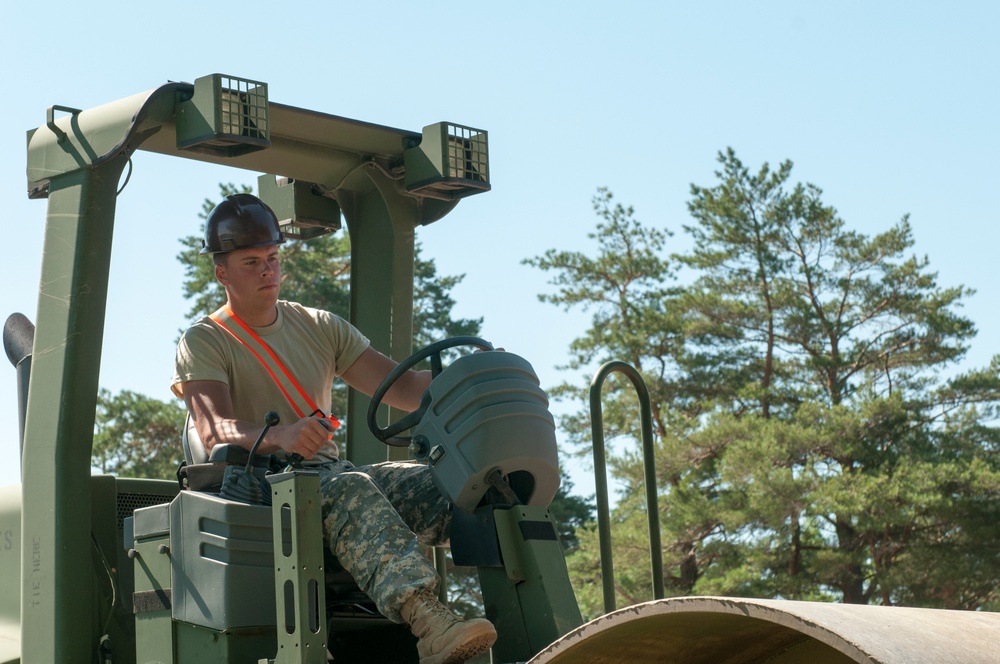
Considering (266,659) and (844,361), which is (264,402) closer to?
(266,659)

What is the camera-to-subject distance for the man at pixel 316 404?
4.17 m

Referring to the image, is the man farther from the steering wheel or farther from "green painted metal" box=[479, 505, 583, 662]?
"green painted metal" box=[479, 505, 583, 662]

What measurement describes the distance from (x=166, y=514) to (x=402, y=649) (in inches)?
35.9

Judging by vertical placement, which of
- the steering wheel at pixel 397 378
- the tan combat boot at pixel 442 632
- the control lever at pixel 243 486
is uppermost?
the steering wheel at pixel 397 378

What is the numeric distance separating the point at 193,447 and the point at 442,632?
1205mm

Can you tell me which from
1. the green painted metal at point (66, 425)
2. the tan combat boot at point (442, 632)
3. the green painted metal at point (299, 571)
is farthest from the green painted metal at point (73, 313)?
the tan combat boot at point (442, 632)

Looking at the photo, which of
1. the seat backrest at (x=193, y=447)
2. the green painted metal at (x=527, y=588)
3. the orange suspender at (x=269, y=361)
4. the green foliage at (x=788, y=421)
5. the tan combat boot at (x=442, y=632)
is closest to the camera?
the tan combat boot at (x=442, y=632)

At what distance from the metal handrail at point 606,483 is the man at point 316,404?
507 mm

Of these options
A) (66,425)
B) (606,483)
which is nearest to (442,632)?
(606,483)

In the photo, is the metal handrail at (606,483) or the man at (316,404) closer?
the man at (316,404)

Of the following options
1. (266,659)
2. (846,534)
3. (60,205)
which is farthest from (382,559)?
(846,534)

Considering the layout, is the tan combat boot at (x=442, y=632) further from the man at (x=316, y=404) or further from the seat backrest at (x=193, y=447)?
the seat backrest at (x=193, y=447)

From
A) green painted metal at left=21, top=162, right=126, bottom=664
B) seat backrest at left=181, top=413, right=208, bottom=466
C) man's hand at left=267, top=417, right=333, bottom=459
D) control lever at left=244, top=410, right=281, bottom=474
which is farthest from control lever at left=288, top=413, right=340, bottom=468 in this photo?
green painted metal at left=21, top=162, right=126, bottom=664

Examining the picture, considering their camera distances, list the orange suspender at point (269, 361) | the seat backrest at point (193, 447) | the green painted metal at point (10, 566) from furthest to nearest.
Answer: the green painted metal at point (10, 566) → the orange suspender at point (269, 361) → the seat backrest at point (193, 447)
